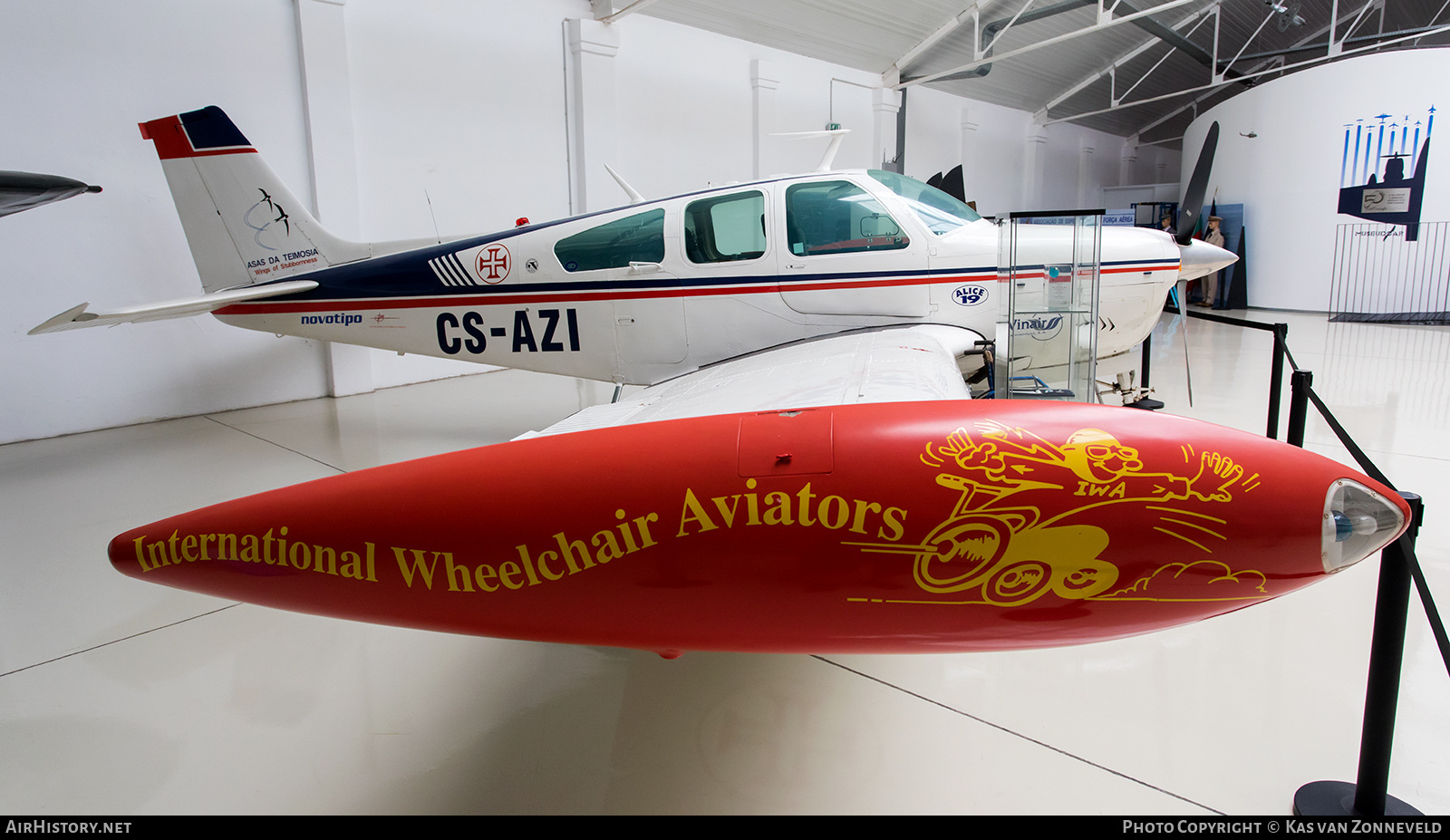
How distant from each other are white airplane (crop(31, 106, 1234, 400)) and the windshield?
0.04 ft

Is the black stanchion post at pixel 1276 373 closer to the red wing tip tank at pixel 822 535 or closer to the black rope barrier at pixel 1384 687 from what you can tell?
the black rope barrier at pixel 1384 687

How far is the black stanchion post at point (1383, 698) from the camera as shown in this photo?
155 cm

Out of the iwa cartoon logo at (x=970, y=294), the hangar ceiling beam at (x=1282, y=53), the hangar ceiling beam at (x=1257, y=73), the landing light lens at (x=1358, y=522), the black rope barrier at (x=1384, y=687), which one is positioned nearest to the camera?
the landing light lens at (x=1358, y=522)

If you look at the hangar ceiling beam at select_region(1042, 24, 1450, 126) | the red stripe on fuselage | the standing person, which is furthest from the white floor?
the hangar ceiling beam at select_region(1042, 24, 1450, 126)

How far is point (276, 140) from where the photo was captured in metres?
6.55

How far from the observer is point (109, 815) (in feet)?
5.82

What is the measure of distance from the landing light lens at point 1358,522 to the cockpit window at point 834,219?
283 centimetres

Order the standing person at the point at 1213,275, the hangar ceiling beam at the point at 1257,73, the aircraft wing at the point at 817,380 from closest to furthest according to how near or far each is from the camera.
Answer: the aircraft wing at the point at 817,380
the standing person at the point at 1213,275
the hangar ceiling beam at the point at 1257,73

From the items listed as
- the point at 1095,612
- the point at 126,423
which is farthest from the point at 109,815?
the point at 126,423

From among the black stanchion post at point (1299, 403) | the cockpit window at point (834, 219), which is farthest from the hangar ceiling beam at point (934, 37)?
the black stanchion post at point (1299, 403)

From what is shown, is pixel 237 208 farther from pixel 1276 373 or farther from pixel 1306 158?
pixel 1306 158

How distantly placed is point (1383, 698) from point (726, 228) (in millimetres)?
3359

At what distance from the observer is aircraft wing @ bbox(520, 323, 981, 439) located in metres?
2.52

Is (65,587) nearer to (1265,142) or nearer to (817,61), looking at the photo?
(817,61)
